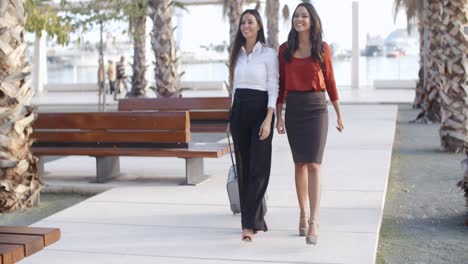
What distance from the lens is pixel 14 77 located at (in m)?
7.08

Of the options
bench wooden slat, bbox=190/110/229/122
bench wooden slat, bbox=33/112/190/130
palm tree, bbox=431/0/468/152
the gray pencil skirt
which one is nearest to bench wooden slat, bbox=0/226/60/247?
the gray pencil skirt

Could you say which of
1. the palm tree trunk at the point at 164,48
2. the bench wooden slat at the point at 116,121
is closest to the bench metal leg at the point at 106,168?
the bench wooden slat at the point at 116,121

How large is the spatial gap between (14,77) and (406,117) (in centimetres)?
1249

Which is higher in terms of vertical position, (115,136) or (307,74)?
(307,74)

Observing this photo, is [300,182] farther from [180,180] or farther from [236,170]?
[180,180]

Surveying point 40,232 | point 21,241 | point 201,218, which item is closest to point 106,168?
point 201,218

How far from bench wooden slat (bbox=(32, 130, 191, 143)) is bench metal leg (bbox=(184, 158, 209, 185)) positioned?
264 mm

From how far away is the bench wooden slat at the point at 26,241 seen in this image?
152 inches

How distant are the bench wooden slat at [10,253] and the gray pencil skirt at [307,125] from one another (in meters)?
2.51

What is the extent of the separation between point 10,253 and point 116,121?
193 inches

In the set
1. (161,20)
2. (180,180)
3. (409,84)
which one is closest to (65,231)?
(180,180)

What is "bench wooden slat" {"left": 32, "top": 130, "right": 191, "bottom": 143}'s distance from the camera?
834 cm

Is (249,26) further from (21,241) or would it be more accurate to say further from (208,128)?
(208,128)

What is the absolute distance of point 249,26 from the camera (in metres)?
5.79
